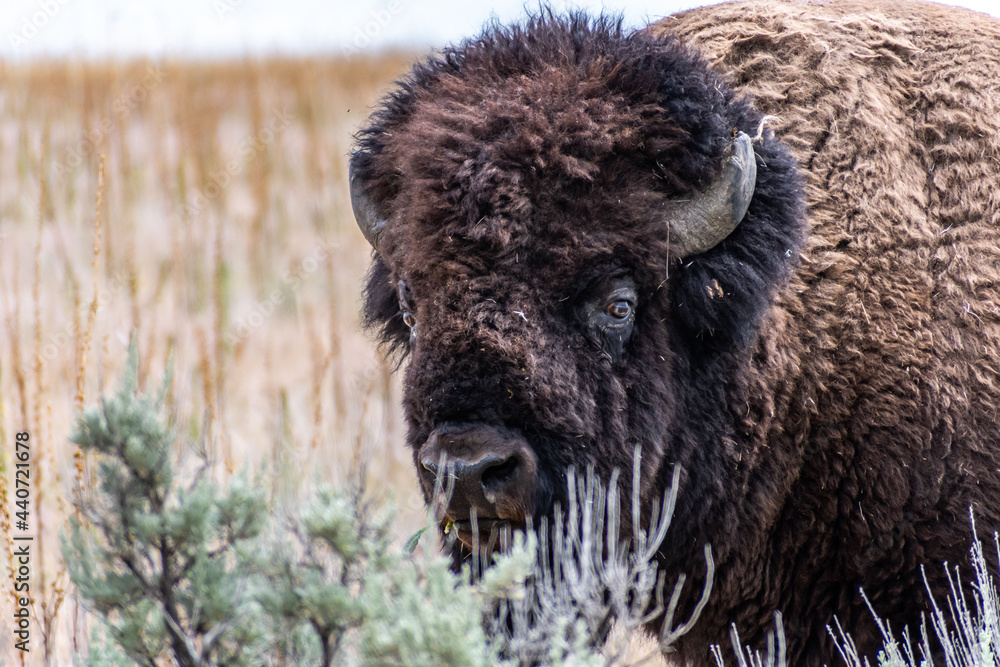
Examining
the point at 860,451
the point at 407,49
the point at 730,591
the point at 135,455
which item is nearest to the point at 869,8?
the point at 860,451

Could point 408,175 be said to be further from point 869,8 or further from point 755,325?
point 869,8

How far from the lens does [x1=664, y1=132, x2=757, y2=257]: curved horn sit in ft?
9.46

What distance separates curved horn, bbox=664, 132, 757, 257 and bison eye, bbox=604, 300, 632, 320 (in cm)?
27

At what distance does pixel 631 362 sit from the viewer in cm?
292

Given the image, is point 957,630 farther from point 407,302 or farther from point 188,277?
point 188,277

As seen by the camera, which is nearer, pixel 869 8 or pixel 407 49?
pixel 869 8

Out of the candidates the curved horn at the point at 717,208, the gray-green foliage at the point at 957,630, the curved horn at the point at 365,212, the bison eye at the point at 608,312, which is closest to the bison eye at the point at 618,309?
the bison eye at the point at 608,312

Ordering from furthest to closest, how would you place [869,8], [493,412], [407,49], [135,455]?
[407,49] < [869,8] < [493,412] < [135,455]

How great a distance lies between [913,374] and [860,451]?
1.03ft

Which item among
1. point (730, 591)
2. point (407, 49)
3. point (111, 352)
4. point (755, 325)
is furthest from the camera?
point (407, 49)

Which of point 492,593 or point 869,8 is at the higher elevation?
point 869,8

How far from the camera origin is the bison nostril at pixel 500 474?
2.50m

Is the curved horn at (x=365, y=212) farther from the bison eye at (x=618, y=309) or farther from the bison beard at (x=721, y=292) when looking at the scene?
the bison eye at (x=618, y=309)

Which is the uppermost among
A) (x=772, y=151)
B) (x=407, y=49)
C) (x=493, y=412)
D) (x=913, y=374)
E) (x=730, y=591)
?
(x=407, y=49)
